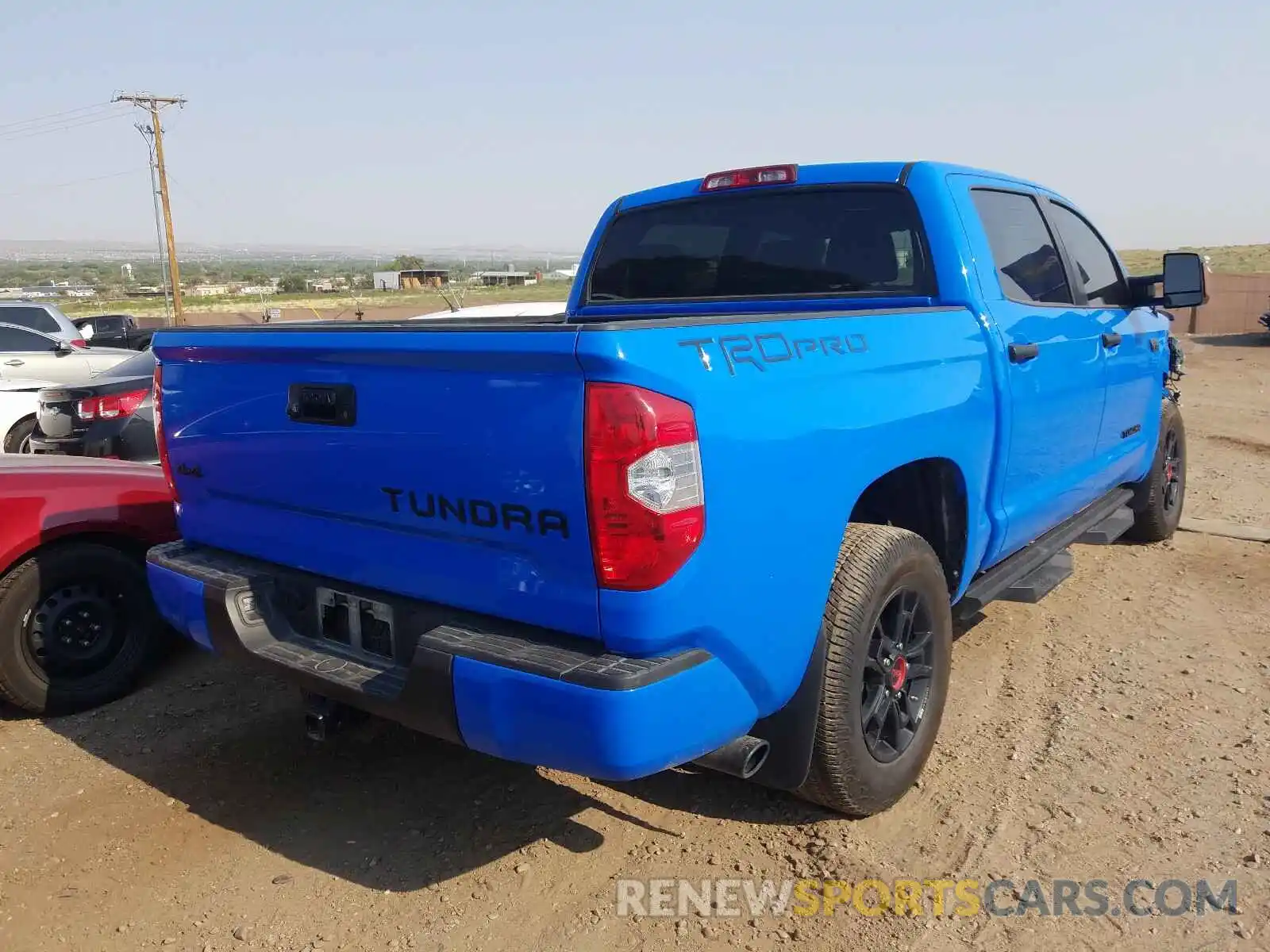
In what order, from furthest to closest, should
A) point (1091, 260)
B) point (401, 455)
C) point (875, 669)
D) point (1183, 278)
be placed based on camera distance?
point (1183, 278) → point (1091, 260) → point (875, 669) → point (401, 455)

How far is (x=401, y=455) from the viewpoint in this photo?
258 centimetres

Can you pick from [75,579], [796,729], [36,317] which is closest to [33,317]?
[36,317]

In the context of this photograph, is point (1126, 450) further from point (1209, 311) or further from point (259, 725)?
point (1209, 311)

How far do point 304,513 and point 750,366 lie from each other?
141cm

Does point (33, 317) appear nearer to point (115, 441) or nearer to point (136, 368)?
point (136, 368)

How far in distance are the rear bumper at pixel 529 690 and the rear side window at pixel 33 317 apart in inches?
643

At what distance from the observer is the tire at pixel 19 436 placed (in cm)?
896

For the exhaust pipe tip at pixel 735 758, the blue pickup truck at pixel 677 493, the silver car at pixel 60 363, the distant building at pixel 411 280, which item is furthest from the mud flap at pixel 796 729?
the distant building at pixel 411 280

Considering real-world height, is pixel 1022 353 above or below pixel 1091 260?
below

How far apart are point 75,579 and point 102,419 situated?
10.3 ft

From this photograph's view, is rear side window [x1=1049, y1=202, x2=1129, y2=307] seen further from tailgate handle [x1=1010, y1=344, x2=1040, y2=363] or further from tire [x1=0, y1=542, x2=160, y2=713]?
tire [x1=0, y1=542, x2=160, y2=713]

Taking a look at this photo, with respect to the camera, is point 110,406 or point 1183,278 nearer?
point 1183,278

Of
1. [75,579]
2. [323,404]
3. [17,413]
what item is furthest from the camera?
[17,413]

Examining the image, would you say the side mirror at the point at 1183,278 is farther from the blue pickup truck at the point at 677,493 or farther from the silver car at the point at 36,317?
the silver car at the point at 36,317
